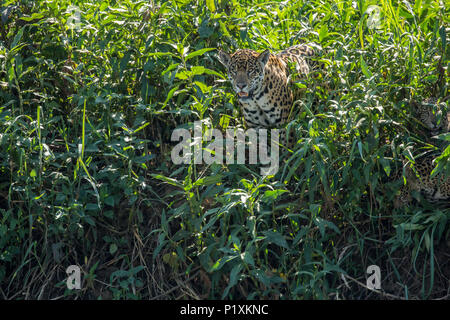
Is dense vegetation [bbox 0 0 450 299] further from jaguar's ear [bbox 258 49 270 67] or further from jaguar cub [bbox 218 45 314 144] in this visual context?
jaguar's ear [bbox 258 49 270 67]

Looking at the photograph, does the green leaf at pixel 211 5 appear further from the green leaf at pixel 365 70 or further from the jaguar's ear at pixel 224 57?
the green leaf at pixel 365 70

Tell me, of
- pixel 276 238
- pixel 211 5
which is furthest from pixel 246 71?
pixel 276 238

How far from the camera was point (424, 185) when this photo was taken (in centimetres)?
464

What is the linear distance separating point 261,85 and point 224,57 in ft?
1.12

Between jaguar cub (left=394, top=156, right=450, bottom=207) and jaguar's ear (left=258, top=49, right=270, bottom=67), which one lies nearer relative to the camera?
jaguar cub (left=394, top=156, right=450, bottom=207)

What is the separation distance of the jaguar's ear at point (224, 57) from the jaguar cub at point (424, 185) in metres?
A: 1.53

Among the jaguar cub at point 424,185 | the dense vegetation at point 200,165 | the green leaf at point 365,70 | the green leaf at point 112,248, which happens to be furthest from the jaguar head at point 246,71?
the green leaf at point 112,248

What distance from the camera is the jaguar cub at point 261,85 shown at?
5.22 metres

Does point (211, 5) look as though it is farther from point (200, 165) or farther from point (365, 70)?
point (365, 70)

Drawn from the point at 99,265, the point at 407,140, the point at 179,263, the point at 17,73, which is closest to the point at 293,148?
the point at 407,140

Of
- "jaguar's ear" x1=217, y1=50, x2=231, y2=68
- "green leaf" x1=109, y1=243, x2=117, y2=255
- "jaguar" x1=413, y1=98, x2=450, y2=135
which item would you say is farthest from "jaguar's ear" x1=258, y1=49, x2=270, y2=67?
"green leaf" x1=109, y1=243, x2=117, y2=255

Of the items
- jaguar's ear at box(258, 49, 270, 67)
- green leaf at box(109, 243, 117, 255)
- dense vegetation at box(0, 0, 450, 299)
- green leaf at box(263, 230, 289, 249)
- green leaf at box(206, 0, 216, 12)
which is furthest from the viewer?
green leaf at box(206, 0, 216, 12)

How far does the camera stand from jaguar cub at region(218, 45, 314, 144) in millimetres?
5219

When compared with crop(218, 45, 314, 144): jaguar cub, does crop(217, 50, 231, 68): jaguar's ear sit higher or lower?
higher
